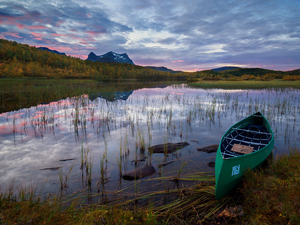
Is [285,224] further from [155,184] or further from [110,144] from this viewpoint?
[110,144]

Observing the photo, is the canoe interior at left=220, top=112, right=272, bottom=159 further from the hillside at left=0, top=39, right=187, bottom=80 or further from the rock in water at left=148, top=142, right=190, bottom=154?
the hillside at left=0, top=39, right=187, bottom=80

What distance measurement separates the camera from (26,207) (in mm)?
3246

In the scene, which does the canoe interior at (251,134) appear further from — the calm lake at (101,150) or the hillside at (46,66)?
the hillside at (46,66)

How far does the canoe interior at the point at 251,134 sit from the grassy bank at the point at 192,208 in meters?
1.97

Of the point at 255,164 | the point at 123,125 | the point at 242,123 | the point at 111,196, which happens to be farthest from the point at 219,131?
the point at 111,196

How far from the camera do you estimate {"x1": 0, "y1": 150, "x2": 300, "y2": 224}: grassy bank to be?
319cm

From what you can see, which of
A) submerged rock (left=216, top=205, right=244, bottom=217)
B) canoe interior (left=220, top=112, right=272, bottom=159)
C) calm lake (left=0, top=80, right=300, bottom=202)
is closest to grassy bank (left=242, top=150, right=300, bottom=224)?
submerged rock (left=216, top=205, right=244, bottom=217)

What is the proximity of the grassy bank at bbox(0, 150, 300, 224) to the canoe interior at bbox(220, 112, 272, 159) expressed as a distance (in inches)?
77.7

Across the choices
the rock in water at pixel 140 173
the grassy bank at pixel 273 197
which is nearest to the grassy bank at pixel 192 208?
the grassy bank at pixel 273 197

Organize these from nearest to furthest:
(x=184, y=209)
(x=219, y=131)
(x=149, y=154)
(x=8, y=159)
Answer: (x=184, y=209)
(x=8, y=159)
(x=149, y=154)
(x=219, y=131)

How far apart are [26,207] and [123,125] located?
8428 millimetres

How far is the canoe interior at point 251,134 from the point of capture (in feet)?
23.1

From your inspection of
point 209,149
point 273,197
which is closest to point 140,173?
point 273,197

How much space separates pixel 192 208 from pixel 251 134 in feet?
20.6
